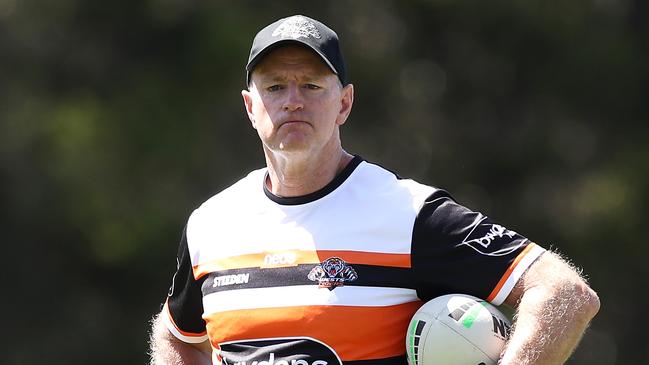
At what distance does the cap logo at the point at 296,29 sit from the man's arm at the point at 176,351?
1318 mm

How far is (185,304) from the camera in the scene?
5.00 m

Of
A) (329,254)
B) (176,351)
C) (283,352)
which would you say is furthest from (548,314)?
(176,351)

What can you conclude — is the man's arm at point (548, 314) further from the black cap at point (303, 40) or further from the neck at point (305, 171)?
the black cap at point (303, 40)

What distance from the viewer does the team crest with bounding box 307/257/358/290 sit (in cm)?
445

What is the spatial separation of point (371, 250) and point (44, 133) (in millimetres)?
9722

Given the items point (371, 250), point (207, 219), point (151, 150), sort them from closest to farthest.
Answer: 1. point (371, 250)
2. point (207, 219)
3. point (151, 150)

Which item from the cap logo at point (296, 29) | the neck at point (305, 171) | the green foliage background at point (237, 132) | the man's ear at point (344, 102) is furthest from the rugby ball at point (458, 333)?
the green foliage background at point (237, 132)

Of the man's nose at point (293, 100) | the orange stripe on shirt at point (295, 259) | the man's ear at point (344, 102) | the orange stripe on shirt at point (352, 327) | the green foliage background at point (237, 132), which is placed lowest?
the green foliage background at point (237, 132)

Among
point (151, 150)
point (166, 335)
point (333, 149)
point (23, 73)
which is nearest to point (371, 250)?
point (333, 149)

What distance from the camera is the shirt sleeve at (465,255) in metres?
4.34

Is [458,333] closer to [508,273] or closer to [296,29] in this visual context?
[508,273]

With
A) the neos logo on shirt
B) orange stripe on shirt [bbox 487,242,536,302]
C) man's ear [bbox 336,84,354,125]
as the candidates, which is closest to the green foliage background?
man's ear [bbox 336,84,354,125]

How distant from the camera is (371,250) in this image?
447cm

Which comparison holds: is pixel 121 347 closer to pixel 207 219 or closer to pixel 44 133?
pixel 44 133
